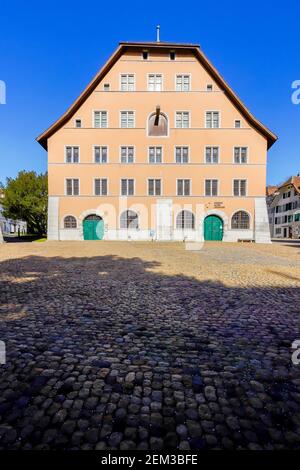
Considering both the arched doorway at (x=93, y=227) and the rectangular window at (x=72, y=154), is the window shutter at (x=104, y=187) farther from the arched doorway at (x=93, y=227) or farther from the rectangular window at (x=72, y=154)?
the rectangular window at (x=72, y=154)

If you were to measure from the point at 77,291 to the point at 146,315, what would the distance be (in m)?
2.32

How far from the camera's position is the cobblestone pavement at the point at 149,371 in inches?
80.0

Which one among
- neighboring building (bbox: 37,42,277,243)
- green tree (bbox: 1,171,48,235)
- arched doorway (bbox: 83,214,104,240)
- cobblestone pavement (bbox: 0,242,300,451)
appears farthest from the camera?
green tree (bbox: 1,171,48,235)

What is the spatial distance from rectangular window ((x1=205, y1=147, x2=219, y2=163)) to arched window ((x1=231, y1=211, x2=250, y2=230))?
6223 mm

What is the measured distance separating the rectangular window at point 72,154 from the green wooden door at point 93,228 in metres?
6.59

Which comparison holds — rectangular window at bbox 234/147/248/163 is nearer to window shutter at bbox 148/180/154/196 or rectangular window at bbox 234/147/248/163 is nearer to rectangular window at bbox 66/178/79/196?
window shutter at bbox 148/180/154/196

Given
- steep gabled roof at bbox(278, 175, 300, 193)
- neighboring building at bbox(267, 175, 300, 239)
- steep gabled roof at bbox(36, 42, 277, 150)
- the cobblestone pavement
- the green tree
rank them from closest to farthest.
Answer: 1. the cobblestone pavement
2. steep gabled roof at bbox(36, 42, 277, 150)
3. the green tree
4. neighboring building at bbox(267, 175, 300, 239)
5. steep gabled roof at bbox(278, 175, 300, 193)

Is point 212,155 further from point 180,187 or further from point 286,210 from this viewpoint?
point 286,210

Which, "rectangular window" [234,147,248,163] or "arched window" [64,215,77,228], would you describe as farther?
"arched window" [64,215,77,228]

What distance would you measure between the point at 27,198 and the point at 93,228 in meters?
17.3

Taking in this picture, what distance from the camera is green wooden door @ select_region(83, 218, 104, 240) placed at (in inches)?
1121
